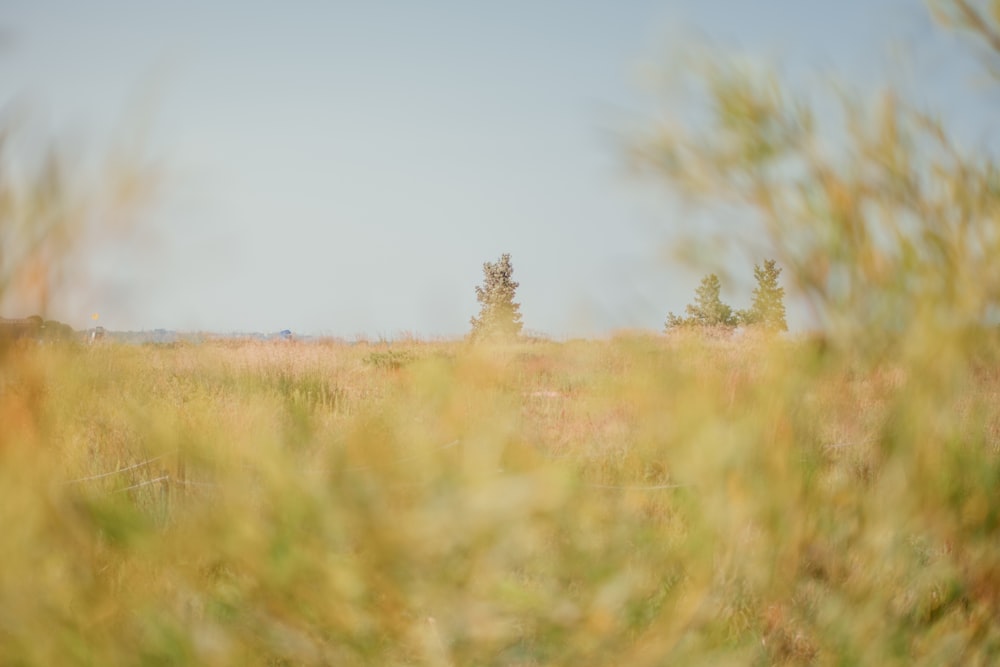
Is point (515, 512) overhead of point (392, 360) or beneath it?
beneath

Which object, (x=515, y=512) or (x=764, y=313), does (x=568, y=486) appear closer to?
(x=515, y=512)

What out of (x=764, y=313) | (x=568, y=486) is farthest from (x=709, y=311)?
(x=568, y=486)

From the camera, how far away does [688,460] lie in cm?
61

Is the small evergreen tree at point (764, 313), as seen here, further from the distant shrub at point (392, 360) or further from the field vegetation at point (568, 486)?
the distant shrub at point (392, 360)

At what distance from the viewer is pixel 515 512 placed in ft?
1.85

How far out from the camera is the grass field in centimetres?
55

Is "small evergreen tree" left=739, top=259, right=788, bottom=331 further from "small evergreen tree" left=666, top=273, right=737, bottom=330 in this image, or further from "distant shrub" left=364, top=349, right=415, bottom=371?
"distant shrub" left=364, top=349, right=415, bottom=371

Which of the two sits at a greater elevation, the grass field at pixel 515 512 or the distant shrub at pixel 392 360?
the distant shrub at pixel 392 360

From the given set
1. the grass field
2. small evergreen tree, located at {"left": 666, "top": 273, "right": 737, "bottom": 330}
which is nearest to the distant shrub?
the grass field

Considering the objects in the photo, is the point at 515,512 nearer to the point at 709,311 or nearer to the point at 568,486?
the point at 568,486

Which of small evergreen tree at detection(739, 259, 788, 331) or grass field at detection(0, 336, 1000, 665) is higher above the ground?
small evergreen tree at detection(739, 259, 788, 331)

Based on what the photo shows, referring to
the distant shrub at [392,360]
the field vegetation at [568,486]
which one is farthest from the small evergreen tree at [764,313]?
the distant shrub at [392,360]

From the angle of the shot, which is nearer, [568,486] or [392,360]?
[568,486]

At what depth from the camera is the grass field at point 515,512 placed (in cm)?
55
